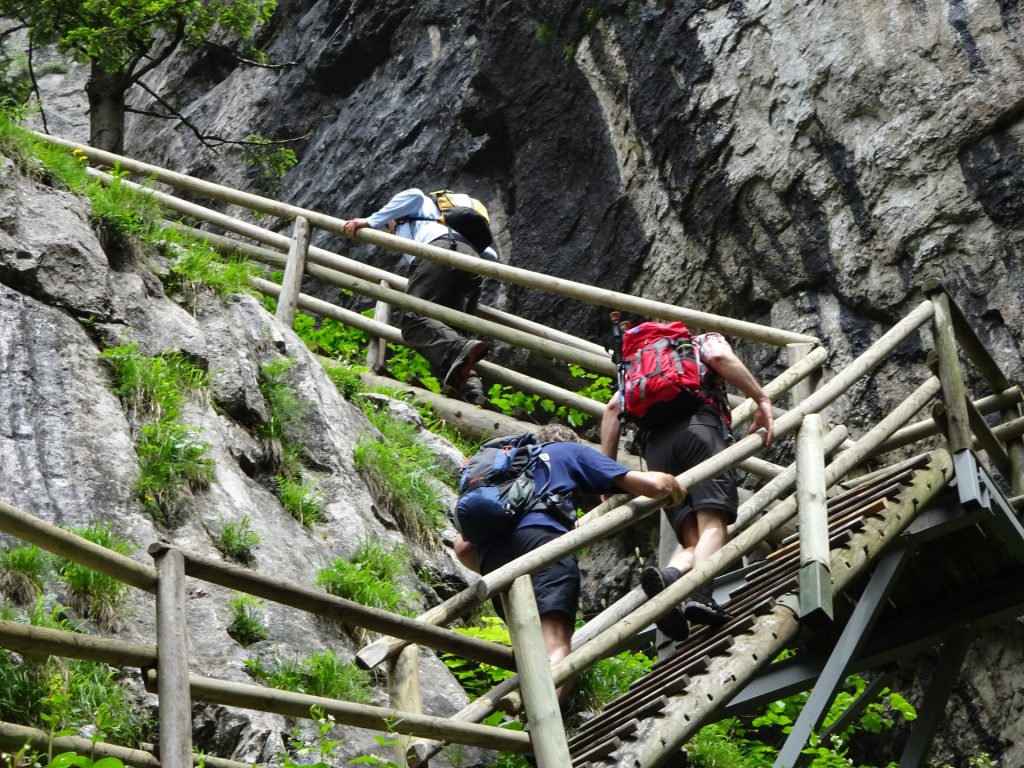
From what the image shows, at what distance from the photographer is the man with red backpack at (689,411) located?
5.83 metres

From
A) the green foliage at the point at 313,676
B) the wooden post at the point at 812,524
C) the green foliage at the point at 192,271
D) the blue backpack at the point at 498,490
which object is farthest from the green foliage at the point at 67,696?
the green foliage at the point at 192,271

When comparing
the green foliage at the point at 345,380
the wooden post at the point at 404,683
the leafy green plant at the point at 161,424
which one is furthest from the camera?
the green foliage at the point at 345,380

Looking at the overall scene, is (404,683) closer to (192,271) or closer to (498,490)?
(498,490)

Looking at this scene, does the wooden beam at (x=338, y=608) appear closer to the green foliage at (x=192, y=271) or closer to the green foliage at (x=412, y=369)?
the green foliage at (x=192, y=271)

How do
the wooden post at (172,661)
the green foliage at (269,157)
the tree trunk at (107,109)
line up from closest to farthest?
1. the wooden post at (172,661)
2. the tree trunk at (107,109)
3. the green foliage at (269,157)

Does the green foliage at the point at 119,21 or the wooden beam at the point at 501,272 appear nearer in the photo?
the wooden beam at the point at 501,272

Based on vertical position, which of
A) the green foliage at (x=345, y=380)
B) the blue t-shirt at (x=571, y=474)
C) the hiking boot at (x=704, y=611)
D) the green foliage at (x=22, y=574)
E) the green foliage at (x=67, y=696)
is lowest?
the hiking boot at (x=704, y=611)

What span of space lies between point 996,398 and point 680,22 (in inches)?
211

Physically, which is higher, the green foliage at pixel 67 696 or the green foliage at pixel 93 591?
the green foliage at pixel 93 591

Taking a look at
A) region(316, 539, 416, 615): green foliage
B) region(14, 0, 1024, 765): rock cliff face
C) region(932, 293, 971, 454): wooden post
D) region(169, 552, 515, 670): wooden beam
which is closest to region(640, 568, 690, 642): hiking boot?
region(169, 552, 515, 670): wooden beam

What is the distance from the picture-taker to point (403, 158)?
47.7 ft

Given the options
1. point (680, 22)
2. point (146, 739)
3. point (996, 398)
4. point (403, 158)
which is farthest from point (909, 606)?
point (403, 158)

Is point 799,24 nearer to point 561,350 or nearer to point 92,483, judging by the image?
point 561,350

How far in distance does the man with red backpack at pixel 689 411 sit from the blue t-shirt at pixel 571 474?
59 centimetres
